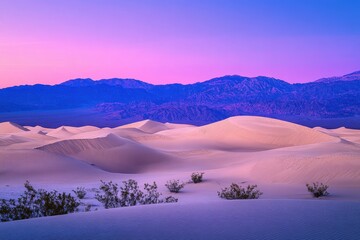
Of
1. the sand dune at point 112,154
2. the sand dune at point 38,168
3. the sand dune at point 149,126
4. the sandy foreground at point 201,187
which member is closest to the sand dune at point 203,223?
the sandy foreground at point 201,187

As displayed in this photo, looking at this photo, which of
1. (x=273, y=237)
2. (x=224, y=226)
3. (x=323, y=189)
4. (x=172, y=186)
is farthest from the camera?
(x=172, y=186)

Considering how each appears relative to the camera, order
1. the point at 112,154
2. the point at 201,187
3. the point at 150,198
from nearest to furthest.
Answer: the point at 150,198, the point at 201,187, the point at 112,154

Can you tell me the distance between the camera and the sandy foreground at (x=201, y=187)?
19.5ft

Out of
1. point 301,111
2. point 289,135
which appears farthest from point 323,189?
point 301,111

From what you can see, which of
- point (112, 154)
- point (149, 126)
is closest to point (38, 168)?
point (112, 154)

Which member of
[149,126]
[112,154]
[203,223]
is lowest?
[203,223]

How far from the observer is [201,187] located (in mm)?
16375

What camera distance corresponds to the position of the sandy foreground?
19.5 feet

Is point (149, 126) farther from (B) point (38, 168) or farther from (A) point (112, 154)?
(B) point (38, 168)

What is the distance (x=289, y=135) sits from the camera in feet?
151

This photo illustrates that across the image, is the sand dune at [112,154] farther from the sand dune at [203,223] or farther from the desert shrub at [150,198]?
the sand dune at [203,223]

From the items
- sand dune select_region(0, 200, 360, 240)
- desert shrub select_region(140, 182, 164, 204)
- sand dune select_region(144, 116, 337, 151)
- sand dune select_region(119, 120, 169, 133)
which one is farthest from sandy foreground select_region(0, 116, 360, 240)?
sand dune select_region(119, 120, 169, 133)

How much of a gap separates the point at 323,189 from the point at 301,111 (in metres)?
197

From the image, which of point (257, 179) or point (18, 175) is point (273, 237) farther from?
point (18, 175)
